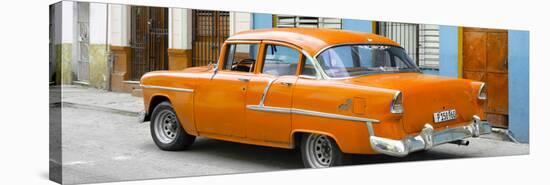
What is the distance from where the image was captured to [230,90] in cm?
838

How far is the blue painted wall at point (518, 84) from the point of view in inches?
389

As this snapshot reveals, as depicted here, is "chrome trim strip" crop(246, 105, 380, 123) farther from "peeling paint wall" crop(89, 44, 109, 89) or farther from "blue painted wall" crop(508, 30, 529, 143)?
"blue painted wall" crop(508, 30, 529, 143)

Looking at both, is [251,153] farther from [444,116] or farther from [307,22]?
[444,116]

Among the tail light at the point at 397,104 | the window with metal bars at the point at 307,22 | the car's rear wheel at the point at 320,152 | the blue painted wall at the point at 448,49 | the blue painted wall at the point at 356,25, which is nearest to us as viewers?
the tail light at the point at 397,104

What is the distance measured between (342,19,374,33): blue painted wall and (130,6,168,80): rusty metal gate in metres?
1.79

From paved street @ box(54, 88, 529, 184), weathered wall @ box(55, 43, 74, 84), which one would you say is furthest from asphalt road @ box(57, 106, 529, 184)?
weathered wall @ box(55, 43, 74, 84)

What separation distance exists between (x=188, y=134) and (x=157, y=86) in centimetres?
53

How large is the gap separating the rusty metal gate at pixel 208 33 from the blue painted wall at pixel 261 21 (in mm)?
262

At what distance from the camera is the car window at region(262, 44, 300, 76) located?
8242 mm

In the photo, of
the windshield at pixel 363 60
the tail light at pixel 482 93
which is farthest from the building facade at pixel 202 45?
the tail light at pixel 482 93

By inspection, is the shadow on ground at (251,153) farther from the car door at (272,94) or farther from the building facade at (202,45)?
the building facade at (202,45)

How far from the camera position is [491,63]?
977cm

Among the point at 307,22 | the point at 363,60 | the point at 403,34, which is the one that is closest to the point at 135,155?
the point at 307,22

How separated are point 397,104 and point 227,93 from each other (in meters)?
1.57
